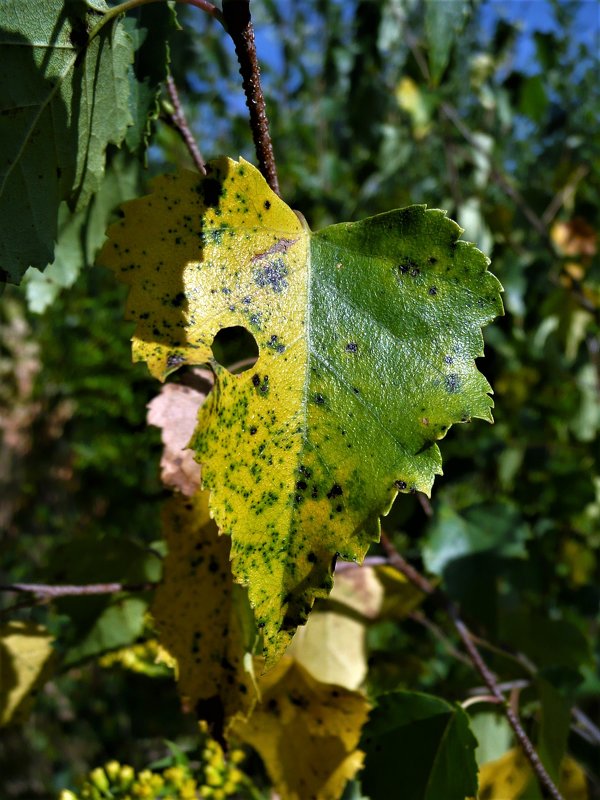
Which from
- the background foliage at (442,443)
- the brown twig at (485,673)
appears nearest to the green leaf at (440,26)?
the background foliage at (442,443)

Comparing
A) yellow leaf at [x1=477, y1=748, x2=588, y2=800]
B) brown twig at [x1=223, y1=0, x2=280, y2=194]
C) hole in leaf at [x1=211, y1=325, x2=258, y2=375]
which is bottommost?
yellow leaf at [x1=477, y1=748, x2=588, y2=800]

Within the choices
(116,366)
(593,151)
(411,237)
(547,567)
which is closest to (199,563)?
(411,237)

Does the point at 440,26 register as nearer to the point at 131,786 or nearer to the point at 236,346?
the point at 236,346

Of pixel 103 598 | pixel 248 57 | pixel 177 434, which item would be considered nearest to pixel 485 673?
pixel 177 434

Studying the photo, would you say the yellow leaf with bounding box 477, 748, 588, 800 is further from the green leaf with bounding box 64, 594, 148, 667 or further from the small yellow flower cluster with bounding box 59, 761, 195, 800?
the green leaf with bounding box 64, 594, 148, 667

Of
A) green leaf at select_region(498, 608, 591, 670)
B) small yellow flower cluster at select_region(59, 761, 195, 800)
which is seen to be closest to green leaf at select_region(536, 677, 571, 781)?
green leaf at select_region(498, 608, 591, 670)

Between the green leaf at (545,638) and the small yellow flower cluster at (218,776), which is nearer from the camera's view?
the small yellow flower cluster at (218,776)

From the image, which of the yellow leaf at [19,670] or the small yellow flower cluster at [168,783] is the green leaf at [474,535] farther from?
the yellow leaf at [19,670]

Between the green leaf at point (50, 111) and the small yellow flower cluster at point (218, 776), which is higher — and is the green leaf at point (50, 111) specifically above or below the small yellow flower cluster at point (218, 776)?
above
